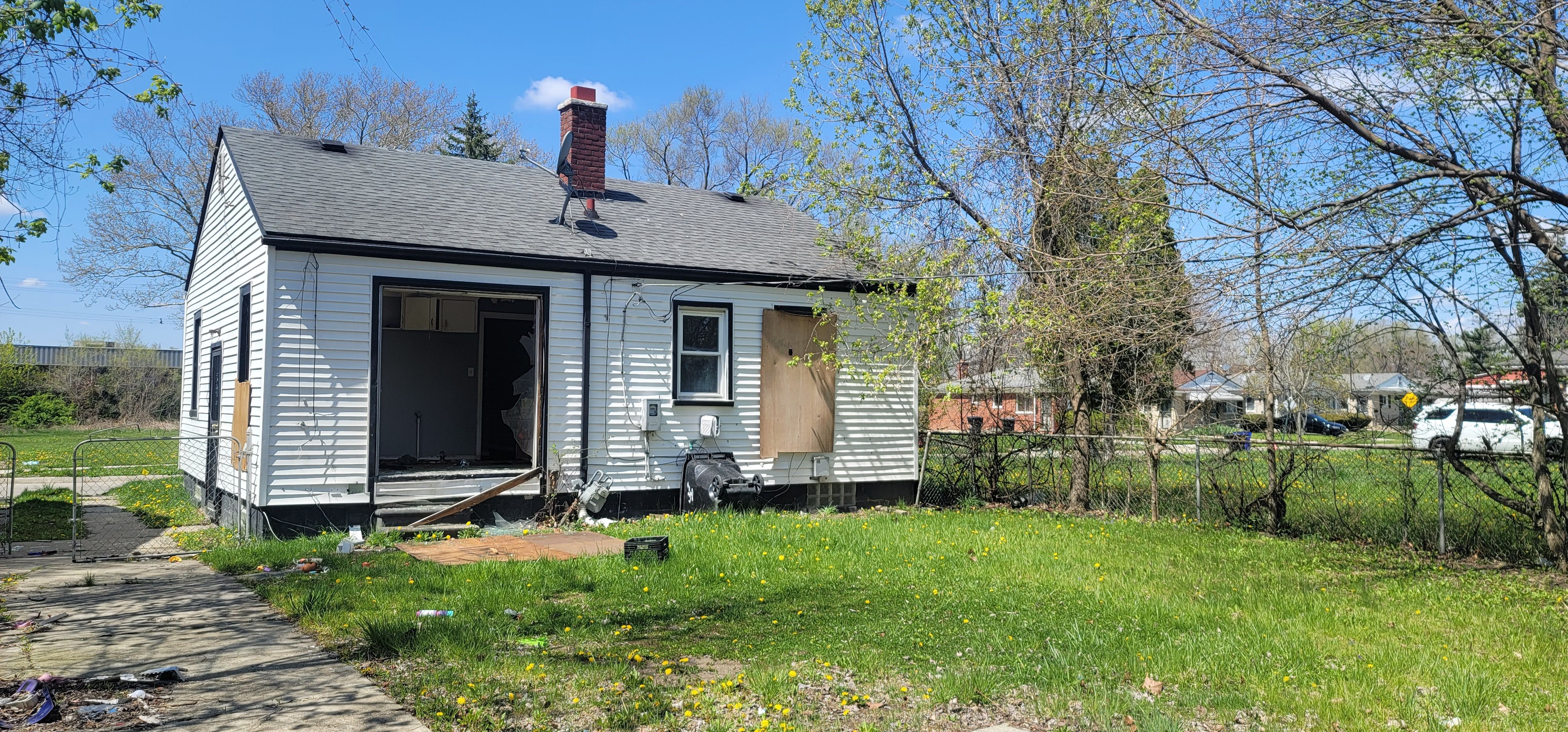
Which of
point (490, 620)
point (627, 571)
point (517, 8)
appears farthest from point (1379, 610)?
point (517, 8)

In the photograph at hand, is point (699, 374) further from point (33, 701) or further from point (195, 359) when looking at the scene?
point (33, 701)

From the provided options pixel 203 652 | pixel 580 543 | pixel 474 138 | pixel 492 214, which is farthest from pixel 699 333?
pixel 474 138

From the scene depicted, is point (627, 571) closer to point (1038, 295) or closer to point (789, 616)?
point (789, 616)

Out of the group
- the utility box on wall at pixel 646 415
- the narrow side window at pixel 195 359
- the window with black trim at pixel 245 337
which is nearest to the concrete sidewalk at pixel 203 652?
the window with black trim at pixel 245 337

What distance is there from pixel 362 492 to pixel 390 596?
403 cm

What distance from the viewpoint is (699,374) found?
43.6ft

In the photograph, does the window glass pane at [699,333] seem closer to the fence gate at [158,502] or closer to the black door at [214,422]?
the fence gate at [158,502]

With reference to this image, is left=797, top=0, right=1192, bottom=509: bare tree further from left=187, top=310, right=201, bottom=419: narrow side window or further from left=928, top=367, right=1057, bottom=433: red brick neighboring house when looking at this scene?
left=187, top=310, right=201, bottom=419: narrow side window

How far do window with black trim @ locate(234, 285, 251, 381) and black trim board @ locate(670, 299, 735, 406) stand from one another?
4.89 m

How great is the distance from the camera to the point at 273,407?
1062 cm

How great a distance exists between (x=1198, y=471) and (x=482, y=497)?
330 inches

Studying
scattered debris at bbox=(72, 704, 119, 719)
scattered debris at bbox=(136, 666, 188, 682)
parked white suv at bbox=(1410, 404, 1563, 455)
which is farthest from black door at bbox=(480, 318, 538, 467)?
parked white suv at bbox=(1410, 404, 1563, 455)

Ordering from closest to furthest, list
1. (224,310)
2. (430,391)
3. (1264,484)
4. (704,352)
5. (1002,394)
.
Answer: (1264,484) < (224,310) < (704,352) < (1002,394) < (430,391)

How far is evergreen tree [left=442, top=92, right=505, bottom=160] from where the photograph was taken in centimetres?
3475
